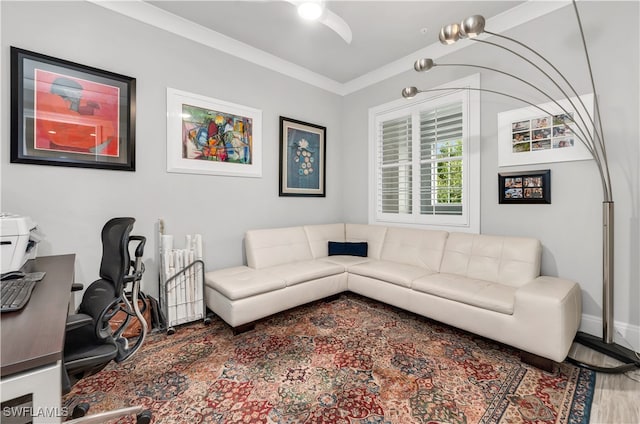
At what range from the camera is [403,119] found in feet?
12.7

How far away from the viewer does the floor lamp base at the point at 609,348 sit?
6.80ft

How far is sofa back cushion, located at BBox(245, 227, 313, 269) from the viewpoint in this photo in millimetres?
3258

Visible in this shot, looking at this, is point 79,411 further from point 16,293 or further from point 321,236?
point 321,236

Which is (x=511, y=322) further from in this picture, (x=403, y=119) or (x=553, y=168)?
(x=403, y=119)

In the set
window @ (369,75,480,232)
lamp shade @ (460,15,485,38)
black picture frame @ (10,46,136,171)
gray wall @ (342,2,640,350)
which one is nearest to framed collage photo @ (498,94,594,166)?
gray wall @ (342,2,640,350)

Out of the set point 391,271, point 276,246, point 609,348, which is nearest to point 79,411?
point 276,246

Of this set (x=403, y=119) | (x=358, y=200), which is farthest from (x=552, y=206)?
(x=358, y=200)

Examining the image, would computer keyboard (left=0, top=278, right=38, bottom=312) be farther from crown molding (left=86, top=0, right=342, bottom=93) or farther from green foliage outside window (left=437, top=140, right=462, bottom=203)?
green foliage outside window (left=437, top=140, right=462, bottom=203)

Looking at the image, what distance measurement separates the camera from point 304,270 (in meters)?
3.12

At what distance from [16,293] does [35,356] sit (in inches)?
28.3

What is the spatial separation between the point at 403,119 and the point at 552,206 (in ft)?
6.54

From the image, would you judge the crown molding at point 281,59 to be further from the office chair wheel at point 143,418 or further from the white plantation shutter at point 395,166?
the office chair wheel at point 143,418

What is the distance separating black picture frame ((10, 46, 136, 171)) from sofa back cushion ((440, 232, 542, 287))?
330 centimetres

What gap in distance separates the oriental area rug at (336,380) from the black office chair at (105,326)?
13.2 inches
